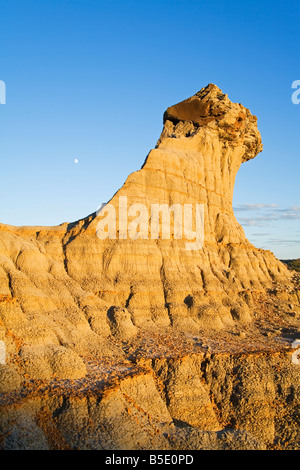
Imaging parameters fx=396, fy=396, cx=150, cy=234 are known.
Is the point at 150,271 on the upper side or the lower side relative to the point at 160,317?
upper

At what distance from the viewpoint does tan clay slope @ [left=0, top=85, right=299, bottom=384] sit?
2198 cm

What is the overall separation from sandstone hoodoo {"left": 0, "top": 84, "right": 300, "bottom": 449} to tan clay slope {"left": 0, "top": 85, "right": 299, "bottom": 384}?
108mm

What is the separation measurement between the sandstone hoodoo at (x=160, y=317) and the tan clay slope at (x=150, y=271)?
108 millimetres

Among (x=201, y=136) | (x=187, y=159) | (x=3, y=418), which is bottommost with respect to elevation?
(x=3, y=418)

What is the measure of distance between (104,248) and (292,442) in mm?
18585

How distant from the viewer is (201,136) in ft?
137

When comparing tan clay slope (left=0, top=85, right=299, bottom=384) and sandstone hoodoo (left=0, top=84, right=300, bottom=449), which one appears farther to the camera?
tan clay slope (left=0, top=85, right=299, bottom=384)

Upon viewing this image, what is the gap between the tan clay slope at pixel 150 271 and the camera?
2198 centimetres

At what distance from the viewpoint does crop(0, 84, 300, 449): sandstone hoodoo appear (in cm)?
1678

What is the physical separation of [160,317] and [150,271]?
163 inches

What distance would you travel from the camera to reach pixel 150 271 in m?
31.5

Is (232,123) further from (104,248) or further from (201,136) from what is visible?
(104,248)
